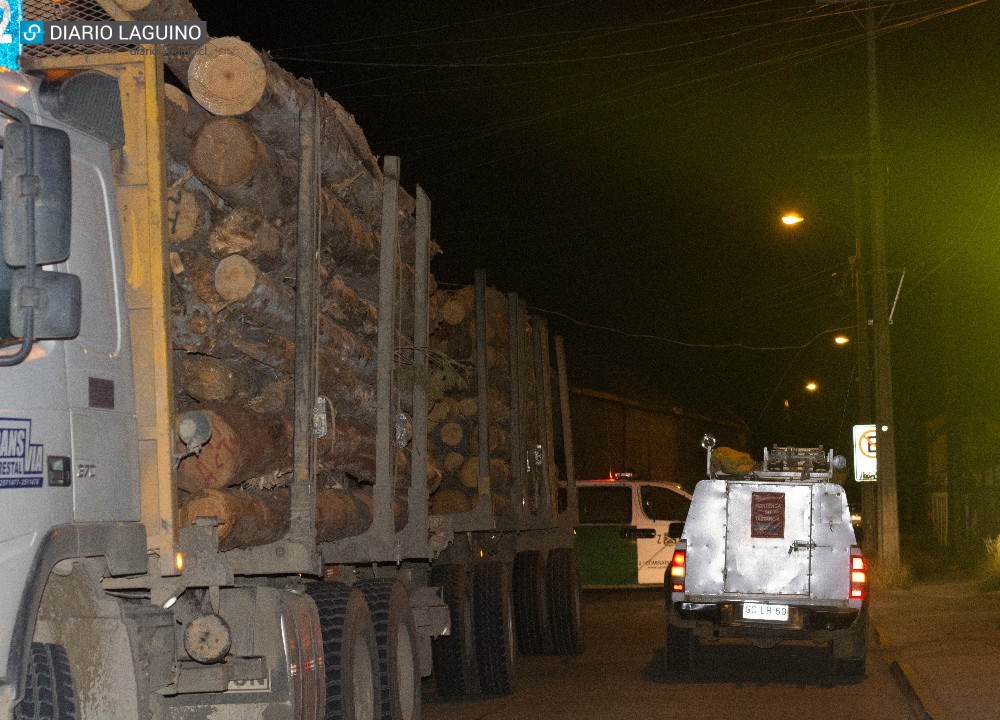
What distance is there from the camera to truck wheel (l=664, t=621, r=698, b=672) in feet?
43.1

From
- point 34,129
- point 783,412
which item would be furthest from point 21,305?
point 783,412

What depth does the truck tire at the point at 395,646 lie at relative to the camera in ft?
27.8

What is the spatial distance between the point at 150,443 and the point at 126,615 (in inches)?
28.8

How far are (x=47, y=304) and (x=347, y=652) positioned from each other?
3544mm

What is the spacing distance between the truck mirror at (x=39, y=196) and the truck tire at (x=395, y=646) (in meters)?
4.34

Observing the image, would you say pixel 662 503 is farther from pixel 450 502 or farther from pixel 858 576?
pixel 450 502

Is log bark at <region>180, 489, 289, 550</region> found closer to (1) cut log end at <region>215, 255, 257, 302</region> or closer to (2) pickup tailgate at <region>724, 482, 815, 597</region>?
(1) cut log end at <region>215, 255, 257, 302</region>

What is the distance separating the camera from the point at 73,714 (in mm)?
5180

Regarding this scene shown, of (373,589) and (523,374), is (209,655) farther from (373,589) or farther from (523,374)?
(523,374)

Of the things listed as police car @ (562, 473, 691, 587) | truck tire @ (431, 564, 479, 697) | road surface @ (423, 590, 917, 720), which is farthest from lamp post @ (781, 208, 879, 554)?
truck tire @ (431, 564, 479, 697)

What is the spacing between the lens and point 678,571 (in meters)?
12.6

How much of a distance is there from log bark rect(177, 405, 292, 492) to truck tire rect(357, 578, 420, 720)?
2054mm

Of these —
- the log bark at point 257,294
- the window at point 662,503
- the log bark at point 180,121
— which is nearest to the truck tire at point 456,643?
the log bark at point 257,294

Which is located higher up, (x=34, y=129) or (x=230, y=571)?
(x=34, y=129)
